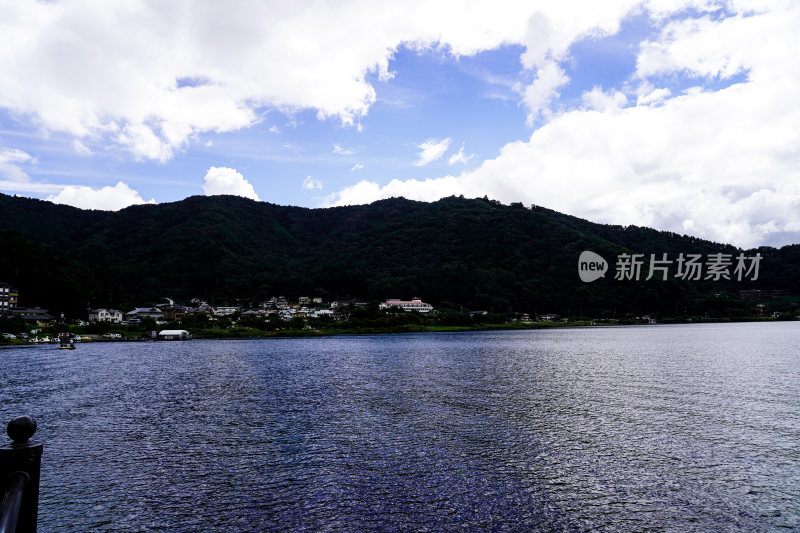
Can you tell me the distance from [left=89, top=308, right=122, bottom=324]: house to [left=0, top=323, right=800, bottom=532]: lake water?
129 metres

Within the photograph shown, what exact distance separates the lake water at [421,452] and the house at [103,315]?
12857 centimetres

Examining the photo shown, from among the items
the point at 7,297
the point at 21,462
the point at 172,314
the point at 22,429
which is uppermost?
the point at 22,429

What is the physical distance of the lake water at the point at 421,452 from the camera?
19594 mm

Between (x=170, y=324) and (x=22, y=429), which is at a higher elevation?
(x=22, y=429)

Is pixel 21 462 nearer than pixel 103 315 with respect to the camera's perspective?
Yes

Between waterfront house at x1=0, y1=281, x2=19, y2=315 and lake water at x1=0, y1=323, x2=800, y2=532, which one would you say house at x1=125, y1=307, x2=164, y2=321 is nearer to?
waterfront house at x1=0, y1=281, x2=19, y2=315

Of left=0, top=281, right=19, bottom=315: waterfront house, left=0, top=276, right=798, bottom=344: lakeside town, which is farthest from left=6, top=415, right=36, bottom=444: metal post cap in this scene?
left=0, top=281, right=19, bottom=315: waterfront house

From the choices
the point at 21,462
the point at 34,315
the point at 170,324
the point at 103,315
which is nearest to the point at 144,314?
the point at 103,315

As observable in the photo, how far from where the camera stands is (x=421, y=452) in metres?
27.9

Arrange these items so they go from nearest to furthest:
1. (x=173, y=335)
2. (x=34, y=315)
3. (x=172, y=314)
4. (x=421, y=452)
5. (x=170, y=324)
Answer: (x=421, y=452), (x=34, y=315), (x=173, y=335), (x=170, y=324), (x=172, y=314)

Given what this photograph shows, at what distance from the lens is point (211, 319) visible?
190 meters

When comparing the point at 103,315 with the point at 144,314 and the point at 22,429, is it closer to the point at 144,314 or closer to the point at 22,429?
the point at 144,314

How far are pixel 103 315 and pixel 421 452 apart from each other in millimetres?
179695

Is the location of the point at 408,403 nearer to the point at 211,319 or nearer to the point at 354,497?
the point at 354,497
